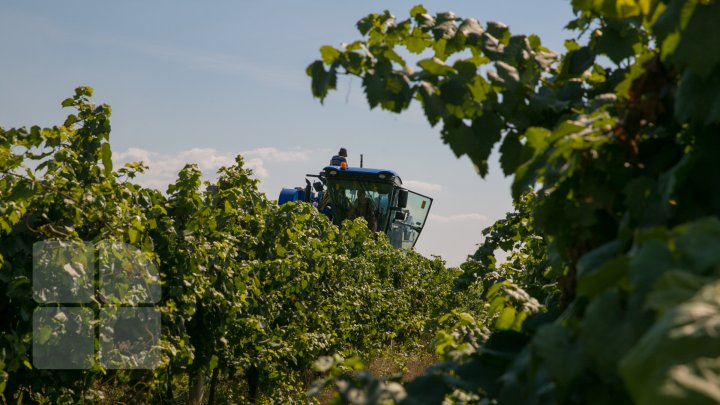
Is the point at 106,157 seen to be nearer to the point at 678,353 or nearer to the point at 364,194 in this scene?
the point at 678,353

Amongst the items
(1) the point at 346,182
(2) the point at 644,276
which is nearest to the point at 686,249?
(2) the point at 644,276

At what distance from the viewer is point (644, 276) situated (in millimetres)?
1168

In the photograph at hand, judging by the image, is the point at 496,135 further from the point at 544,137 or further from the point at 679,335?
the point at 679,335

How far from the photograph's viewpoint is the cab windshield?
14953mm

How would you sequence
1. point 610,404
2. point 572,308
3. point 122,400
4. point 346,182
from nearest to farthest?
point 610,404 → point 572,308 → point 122,400 → point 346,182

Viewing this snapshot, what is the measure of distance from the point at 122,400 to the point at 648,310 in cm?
620
